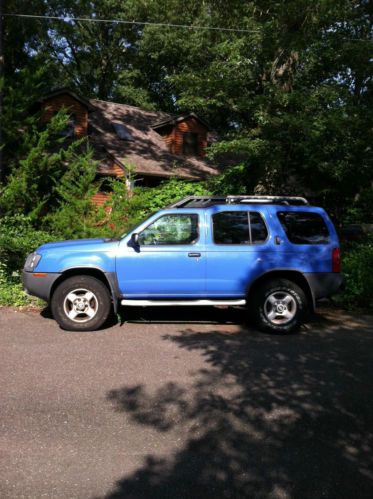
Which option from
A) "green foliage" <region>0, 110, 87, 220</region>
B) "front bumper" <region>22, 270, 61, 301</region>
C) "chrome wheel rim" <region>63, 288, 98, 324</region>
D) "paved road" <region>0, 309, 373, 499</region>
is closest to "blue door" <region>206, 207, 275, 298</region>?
"paved road" <region>0, 309, 373, 499</region>

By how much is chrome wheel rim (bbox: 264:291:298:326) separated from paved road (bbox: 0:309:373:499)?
1.05 ft

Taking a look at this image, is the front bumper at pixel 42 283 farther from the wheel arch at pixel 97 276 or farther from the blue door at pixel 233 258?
the blue door at pixel 233 258

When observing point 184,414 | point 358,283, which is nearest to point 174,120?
point 358,283

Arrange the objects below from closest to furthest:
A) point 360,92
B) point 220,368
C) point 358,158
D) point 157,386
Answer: point 157,386
point 220,368
point 358,158
point 360,92

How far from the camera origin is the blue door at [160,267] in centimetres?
667

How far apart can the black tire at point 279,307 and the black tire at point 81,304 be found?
7.28 ft

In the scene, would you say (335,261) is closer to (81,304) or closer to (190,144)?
(81,304)

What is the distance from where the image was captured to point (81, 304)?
6688 millimetres

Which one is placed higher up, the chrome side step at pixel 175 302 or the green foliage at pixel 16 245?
the green foliage at pixel 16 245

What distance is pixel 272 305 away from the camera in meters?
6.84

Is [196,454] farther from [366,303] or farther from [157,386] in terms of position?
[366,303]

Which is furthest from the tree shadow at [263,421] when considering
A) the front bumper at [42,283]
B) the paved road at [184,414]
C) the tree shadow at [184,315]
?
the front bumper at [42,283]

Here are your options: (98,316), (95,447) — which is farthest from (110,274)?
(95,447)

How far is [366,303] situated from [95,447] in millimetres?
6775
